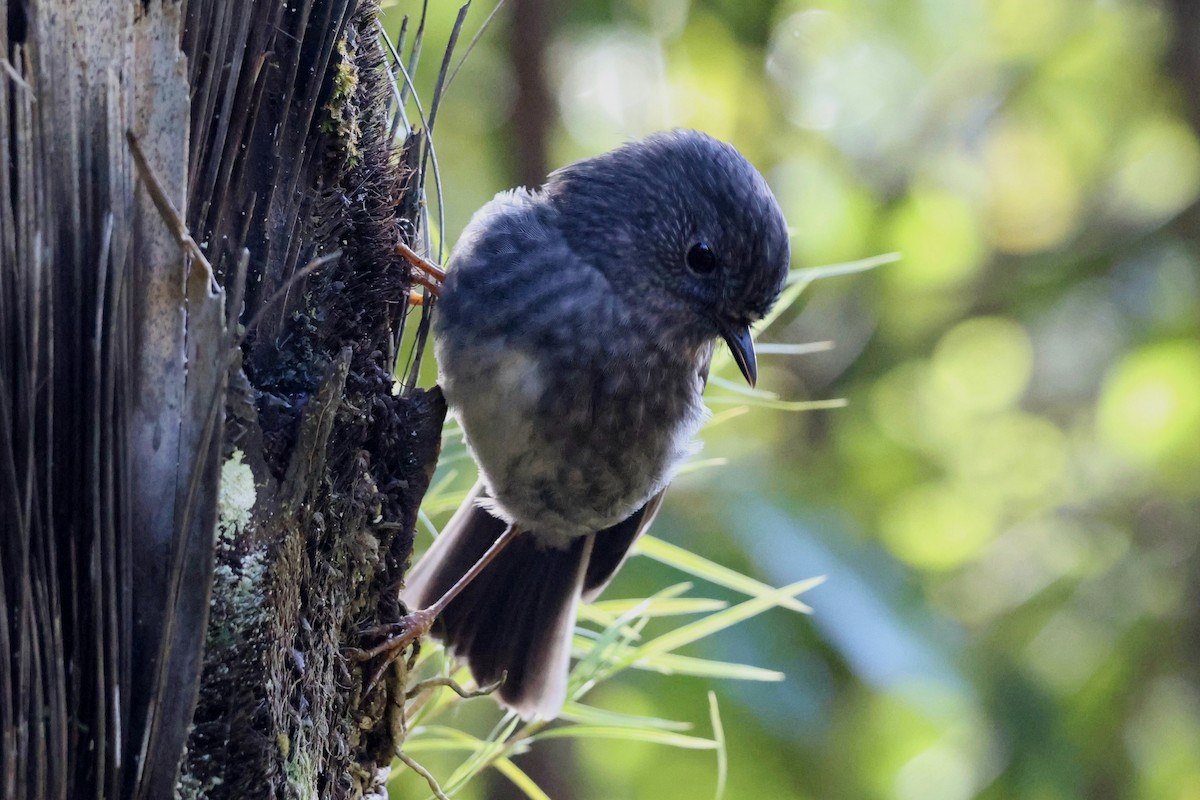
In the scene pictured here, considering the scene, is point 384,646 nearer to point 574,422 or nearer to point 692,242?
point 574,422

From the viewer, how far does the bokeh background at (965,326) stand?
5.61m

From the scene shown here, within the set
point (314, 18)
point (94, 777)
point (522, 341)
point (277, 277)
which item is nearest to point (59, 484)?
point (94, 777)

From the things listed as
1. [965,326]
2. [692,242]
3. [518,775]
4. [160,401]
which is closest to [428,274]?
[692,242]

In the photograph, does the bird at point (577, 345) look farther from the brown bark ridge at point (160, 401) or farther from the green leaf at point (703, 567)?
the brown bark ridge at point (160, 401)

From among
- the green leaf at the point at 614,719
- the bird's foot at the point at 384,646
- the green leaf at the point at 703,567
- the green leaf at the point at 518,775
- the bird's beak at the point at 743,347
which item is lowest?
the green leaf at the point at 518,775

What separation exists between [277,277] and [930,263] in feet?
15.5

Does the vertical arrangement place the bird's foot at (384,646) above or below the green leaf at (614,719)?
above

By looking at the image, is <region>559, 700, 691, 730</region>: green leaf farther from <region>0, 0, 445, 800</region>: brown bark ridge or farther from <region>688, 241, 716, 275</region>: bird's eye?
<region>688, 241, 716, 275</region>: bird's eye

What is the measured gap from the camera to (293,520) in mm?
1854

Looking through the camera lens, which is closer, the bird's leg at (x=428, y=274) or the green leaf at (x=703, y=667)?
the bird's leg at (x=428, y=274)

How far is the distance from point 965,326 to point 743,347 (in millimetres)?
3520

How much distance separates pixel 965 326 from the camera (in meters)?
6.29

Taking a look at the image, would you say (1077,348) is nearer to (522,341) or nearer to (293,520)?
(522,341)

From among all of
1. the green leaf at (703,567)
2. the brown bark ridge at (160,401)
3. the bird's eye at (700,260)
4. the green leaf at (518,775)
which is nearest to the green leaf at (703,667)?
the green leaf at (703,567)
